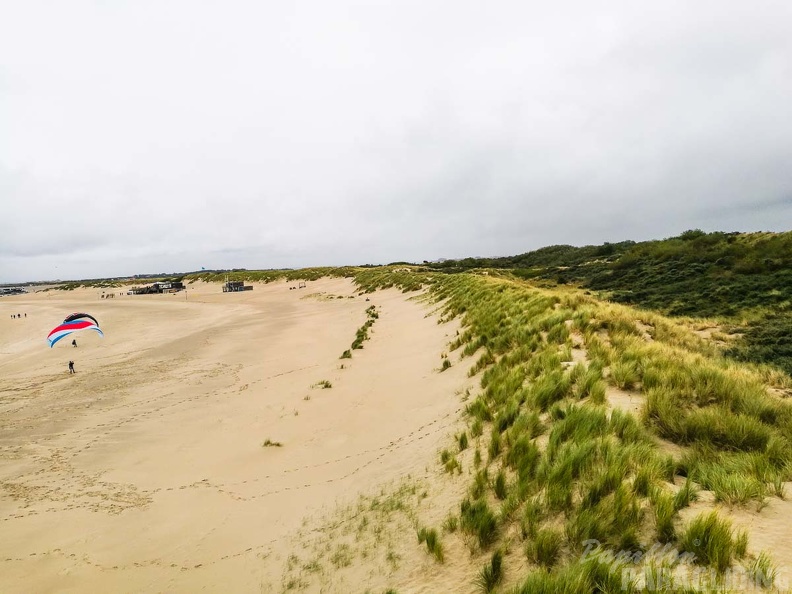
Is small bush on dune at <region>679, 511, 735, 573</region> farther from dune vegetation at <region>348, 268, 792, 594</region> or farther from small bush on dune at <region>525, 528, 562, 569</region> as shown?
small bush on dune at <region>525, 528, 562, 569</region>

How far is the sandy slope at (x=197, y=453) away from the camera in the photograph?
16.8 ft

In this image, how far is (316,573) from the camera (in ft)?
13.6

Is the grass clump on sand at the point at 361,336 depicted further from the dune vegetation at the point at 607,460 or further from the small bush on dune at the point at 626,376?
the small bush on dune at the point at 626,376

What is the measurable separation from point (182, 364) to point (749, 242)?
39311 mm

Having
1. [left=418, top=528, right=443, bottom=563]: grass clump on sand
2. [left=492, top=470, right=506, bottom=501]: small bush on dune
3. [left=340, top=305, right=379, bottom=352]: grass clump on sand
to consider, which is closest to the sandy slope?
[left=340, top=305, right=379, bottom=352]: grass clump on sand

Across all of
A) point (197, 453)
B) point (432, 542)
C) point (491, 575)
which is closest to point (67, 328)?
point (197, 453)

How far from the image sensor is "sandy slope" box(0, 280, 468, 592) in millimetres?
5121

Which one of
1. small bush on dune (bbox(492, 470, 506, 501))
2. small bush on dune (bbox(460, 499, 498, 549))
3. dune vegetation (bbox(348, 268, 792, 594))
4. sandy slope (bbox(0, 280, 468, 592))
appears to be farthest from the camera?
sandy slope (bbox(0, 280, 468, 592))

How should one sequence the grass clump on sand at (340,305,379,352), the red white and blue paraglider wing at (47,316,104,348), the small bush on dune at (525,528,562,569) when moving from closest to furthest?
1. the small bush on dune at (525,528,562,569)
2. the grass clump on sand at (340,305,379,352)
3. the red white and blue paraglider wing at (47,316,104,348)

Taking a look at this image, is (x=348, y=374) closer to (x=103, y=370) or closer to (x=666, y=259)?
(x=103, y=370)

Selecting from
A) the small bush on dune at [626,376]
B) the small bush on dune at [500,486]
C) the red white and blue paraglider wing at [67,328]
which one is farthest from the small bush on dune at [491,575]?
the red white and blue paraglider wing at [67,328]

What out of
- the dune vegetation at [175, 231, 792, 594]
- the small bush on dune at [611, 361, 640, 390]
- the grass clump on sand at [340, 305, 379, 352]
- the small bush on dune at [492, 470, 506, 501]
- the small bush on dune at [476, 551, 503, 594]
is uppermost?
the small bush on dune at [611, 361, 640, 390]

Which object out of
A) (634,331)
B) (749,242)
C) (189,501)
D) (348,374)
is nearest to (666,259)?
(749,242)

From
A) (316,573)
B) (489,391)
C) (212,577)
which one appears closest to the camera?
(316,573)
